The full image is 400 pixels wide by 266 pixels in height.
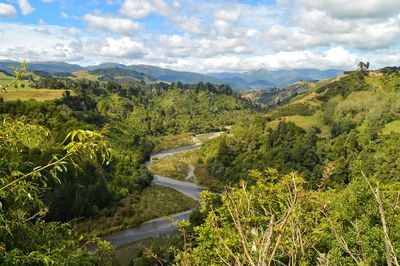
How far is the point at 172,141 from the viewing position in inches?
5241

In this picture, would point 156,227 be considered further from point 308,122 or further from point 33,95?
point 308,122

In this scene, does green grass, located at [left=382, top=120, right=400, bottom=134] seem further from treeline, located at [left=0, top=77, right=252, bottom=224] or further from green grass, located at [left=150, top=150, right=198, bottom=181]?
treeline, located at [left=0, top=77, right=252, bottom=224]

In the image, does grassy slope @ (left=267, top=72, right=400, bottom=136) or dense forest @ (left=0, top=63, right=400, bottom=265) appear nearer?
dense forest @ (left=0, top=63, right=400, bottom=265)

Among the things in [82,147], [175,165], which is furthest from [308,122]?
[82,147]

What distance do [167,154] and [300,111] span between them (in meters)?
45.7

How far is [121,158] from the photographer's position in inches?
3209

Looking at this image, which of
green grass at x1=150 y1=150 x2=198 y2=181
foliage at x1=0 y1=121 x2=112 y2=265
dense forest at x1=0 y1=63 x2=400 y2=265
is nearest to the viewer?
foliage at x1=0 y1=121 x2=112 y2=265

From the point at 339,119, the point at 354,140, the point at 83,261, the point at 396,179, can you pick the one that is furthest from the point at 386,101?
the point at 83,261

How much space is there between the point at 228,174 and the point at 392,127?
38.5 metres

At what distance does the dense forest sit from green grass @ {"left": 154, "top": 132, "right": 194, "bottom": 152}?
5.21 m

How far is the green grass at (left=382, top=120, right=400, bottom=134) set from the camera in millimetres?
77675

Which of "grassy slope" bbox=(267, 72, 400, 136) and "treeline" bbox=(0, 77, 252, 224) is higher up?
"grassy slope" bbox=(267, 72, 400, 136)

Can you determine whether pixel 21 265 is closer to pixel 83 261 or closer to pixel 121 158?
pixel 83 261

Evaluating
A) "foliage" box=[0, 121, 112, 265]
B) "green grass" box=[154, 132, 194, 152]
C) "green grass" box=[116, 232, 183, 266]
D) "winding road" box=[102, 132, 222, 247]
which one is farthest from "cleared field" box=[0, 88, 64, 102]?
"foliage" box=[0, 121, 112, 265]
